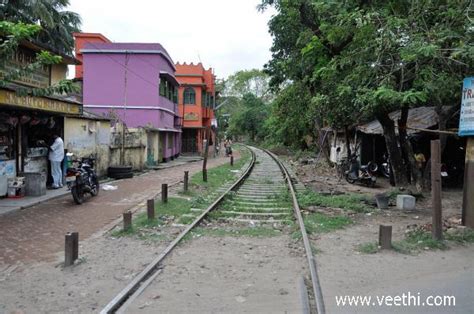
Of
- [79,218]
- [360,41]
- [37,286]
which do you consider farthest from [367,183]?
[37,286]

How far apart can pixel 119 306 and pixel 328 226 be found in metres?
5.63

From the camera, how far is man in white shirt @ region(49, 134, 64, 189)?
582 inches

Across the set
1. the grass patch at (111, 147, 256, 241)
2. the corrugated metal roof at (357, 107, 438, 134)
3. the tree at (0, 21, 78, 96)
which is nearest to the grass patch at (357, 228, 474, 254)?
the grass patch at (111, 147, 256, 241)

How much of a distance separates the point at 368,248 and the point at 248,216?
381 cm

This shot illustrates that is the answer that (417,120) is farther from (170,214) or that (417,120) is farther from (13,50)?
(13,50)

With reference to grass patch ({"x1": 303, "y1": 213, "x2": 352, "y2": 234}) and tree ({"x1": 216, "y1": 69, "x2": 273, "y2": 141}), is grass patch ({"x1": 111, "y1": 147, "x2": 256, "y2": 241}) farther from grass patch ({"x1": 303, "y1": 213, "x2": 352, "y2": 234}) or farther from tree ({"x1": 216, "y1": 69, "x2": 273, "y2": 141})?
tree ({"x1": 216, "y1": 69, "x2": 273, "y2": 141})

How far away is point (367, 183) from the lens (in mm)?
17297

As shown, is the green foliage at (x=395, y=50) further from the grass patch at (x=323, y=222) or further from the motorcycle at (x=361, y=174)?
the motorcycle at (x=361, y=174)

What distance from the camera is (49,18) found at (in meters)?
22.0

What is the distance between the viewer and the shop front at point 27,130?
12.4m

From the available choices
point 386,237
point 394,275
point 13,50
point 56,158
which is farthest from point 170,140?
point 394,275

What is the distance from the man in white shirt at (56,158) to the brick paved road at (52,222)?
4.53 ft

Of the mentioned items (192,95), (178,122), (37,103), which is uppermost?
(192,95)

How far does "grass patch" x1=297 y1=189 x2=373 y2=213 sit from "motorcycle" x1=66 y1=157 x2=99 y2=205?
598 cm
